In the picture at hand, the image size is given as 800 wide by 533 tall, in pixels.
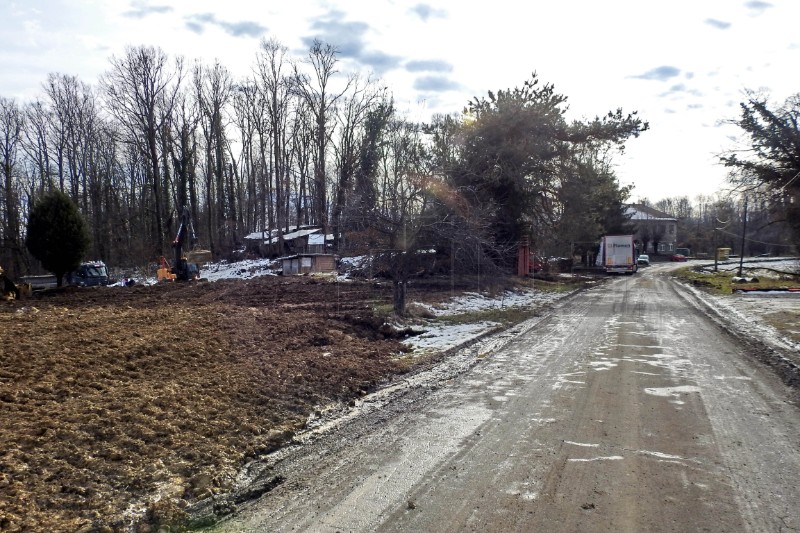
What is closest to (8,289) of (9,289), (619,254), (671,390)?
(9,289)

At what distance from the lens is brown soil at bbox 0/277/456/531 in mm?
4309

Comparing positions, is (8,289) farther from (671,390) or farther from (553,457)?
(671,390)

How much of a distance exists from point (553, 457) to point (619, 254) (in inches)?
1751

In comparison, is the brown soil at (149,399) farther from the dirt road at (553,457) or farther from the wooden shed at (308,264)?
the wooden shed at (308,264)

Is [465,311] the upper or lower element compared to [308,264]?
lower

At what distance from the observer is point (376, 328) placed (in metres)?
13.2

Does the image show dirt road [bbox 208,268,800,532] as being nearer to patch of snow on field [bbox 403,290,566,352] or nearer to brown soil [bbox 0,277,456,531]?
brown soil [bbox 0,277,456,531]

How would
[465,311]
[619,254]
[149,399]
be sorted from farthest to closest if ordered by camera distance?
1. [619,254]
2. [465,311]
3. [149,399]

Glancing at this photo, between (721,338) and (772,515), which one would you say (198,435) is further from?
(721,338)

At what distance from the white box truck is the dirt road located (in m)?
38.6

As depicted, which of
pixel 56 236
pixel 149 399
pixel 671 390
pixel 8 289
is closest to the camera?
pixel 149 399

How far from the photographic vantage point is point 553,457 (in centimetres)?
521

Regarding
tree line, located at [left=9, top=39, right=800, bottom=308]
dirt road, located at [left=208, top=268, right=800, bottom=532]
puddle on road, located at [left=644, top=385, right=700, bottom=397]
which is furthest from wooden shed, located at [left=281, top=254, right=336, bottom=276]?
puddle on road, located at [left=644, top=385, right=700, bottom=397]

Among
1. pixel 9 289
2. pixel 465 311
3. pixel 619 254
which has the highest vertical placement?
pixel 619 254
